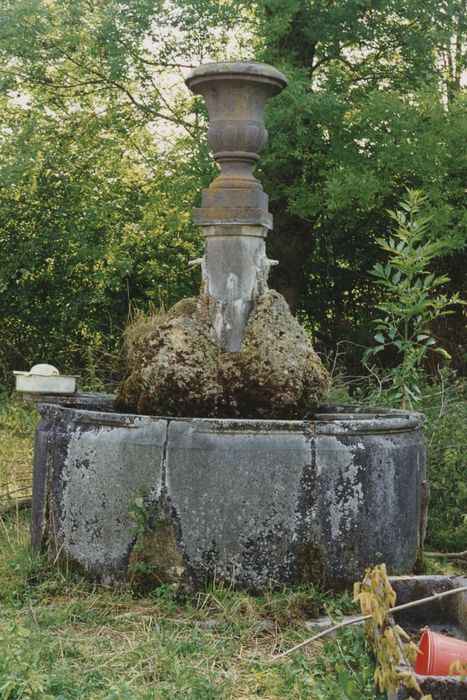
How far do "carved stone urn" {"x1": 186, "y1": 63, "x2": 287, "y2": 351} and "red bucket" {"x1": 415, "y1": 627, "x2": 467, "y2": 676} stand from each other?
2119 millimetres

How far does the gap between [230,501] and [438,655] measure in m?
1.34

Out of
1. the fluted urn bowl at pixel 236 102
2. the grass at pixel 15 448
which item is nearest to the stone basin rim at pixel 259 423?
the fluted urn bowl at pixel 236 102

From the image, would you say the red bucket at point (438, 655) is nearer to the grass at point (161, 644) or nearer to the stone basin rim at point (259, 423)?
the grass at point (161, 644)

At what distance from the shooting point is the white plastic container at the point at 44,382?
529cm

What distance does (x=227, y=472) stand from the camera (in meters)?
4.16

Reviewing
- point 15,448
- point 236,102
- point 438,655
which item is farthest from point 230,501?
point 15,448

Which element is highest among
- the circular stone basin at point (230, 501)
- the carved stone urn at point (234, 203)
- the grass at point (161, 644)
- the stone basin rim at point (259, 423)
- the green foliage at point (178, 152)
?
the green foliage at point (178, 152)

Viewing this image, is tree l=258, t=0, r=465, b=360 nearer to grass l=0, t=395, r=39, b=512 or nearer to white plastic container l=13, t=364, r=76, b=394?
grass l=0, t=395, r=39, b=512

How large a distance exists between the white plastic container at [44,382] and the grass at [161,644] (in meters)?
1.05

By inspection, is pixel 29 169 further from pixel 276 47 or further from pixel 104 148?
pixel 276 47

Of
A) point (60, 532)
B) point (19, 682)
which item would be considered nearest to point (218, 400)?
point (60, 532)

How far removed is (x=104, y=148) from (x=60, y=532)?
697cm

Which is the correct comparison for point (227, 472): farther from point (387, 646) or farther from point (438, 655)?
point (387, 646)

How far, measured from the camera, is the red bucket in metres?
3.02
